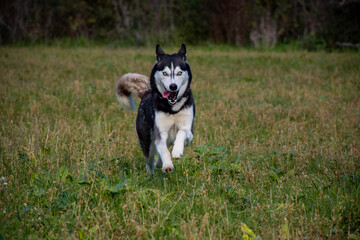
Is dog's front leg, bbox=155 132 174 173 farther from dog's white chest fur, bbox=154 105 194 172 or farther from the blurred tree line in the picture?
the blurred tree line

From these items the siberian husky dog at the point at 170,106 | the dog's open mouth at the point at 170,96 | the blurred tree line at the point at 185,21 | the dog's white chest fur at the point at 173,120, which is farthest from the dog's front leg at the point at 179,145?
the blurred tree line at the point at 185,21

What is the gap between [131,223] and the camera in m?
2.77

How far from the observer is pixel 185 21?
2455 cm

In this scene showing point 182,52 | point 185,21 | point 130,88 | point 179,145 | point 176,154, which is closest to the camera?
point 176,154

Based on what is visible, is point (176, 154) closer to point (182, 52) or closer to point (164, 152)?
point (164, 152)

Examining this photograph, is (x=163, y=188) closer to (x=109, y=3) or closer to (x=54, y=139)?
(x=54, y=139)

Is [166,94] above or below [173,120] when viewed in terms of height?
above

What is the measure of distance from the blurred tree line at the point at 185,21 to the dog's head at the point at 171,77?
1558 cm

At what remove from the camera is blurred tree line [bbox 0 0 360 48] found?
18172 millimetres

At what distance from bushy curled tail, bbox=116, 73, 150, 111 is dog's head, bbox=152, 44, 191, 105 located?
85cm

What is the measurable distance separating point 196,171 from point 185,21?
21861mm

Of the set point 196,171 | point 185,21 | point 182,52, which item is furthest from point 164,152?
point 185,21

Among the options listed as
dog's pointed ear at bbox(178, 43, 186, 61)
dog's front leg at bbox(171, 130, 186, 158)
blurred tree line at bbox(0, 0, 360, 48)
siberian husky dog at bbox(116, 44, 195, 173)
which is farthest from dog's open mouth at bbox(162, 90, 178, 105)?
blurred tree line at bbox(0, 0, 360, 48)

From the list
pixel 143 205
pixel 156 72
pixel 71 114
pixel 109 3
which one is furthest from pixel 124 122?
pixel 109 3
